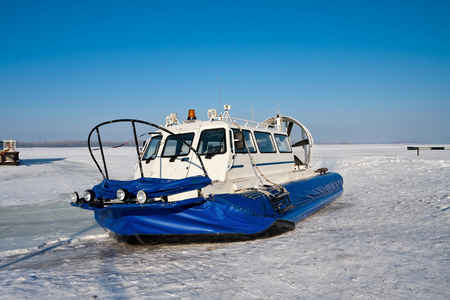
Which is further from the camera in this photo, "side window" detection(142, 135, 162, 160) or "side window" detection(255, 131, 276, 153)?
"side window" detection(255, 131, 276, 153)

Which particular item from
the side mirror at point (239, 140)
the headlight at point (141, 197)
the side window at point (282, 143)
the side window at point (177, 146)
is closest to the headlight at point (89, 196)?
the headlight at point (141, 197)

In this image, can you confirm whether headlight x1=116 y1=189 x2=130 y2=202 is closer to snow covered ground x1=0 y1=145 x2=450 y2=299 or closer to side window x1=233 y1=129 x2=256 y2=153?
snow covered ground x1=0 y1=145 x2=450 y2=299

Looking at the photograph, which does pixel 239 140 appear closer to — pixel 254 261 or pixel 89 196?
pixel 254 261

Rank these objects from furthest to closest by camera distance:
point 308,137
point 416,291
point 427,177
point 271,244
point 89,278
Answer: point 427,177
point 308,137
point 271,244
point 89,278
point 416,291

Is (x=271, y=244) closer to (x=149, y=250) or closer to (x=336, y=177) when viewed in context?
(x=149, y=250)

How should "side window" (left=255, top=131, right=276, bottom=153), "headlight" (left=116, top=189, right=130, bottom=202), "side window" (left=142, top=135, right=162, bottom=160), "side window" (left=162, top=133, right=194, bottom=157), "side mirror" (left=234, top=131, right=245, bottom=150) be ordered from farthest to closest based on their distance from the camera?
"side window" (left=255, top=131, right=276, bottom=153) → "side window" (left=142, top=135, right=162, bottom=160) → "side window" (left=162, top=133, right=194, bottom=157) → "side mirror" (left=234, top=131, right=245, bottom=150) → "headlight" (left=116, top=189, right=130, bottom=202)

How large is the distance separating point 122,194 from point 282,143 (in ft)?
14.2

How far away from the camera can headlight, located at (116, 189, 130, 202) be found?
4.41m

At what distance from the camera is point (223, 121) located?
5801mm

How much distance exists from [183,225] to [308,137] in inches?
215

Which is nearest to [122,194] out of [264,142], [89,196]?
[89,196]

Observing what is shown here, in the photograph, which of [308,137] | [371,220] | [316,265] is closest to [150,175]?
[316,265]

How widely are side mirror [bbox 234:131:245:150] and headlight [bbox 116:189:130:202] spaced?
6.42 ft

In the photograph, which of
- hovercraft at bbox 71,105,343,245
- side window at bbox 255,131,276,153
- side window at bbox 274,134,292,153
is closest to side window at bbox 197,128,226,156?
hovercraft at bbox 71,105,343,245
